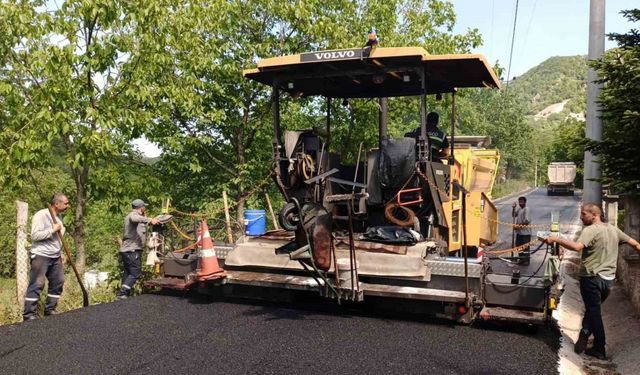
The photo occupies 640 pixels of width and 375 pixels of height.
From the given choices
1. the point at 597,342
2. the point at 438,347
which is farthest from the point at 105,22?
the point at 597,342

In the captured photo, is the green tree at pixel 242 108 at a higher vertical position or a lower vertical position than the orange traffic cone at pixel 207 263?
higher

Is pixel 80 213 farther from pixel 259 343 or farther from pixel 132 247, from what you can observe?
pixel 259 343

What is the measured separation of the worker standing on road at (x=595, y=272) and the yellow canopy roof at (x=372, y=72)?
1977 millimetres

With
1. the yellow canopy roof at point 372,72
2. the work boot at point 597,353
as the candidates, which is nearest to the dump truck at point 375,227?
the yellow canopy roof at point 372,72

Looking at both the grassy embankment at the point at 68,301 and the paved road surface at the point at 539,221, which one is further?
the paved road surface at the point at 539,221

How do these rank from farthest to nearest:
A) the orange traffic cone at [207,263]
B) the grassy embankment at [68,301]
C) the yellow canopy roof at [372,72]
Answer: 1. the grassy embankment at [68,301]
2. the orange traffic cone at [207,263]
3. the yellow canopy roof at [372,72]

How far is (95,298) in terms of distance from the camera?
7418 millimetres

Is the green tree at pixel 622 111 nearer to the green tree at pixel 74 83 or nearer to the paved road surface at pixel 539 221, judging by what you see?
the paved road surface at pixel 539 221

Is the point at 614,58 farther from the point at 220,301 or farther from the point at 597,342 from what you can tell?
the point at 220,301

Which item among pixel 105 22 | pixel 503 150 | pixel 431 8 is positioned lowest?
pixel 503 150

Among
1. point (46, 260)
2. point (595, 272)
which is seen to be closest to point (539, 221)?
point (595, 272)

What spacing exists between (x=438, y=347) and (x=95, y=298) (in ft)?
15.2

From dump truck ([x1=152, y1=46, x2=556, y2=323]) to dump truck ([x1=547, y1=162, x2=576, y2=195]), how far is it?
34.6 meters

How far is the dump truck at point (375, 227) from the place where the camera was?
17.9 feet
